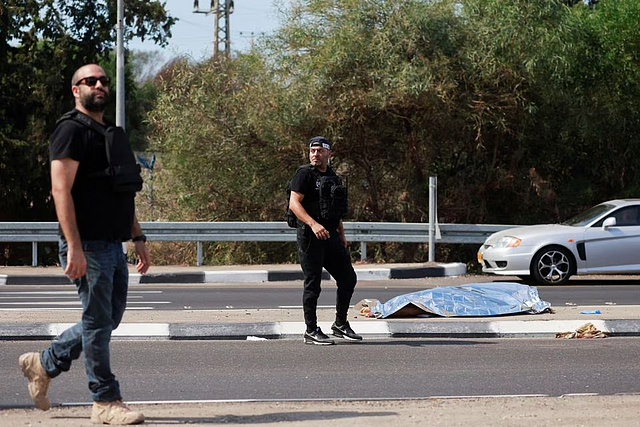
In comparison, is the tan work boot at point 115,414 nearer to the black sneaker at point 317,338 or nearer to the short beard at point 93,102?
the short beard at point 93,102

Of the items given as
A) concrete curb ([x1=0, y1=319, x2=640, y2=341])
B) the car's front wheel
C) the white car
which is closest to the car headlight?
the white car

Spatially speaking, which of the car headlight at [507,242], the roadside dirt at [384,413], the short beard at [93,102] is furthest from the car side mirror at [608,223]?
the short beard at [93,102]

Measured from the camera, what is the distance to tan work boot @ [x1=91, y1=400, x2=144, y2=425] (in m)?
5.71

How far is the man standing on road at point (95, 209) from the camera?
18.0 feet

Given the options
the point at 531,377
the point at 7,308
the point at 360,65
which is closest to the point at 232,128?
the point at 360,65

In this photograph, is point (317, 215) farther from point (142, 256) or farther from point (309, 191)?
point (142, 256)

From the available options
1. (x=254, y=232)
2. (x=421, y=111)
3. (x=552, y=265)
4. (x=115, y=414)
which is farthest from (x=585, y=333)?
(x=421, y=111)

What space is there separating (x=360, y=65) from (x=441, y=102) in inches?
67.7

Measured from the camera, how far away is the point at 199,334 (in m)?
9.41

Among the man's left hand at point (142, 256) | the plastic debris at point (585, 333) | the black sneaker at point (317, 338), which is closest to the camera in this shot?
the man's left hand at point (142, 256)

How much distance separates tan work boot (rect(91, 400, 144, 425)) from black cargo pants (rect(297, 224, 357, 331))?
125 inches

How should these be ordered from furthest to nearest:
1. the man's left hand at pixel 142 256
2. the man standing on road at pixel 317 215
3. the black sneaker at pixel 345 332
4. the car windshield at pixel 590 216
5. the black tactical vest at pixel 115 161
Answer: the car windshield at pixel 590 216, the black sneaker at pixel 345 332, the man standing on road at pixel 317 215, the man's left hand at pixel 142 256, the black tactical vest at pixel 115 161

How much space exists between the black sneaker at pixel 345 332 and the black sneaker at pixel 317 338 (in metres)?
0.17

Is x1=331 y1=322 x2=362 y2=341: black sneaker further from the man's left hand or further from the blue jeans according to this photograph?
the blue jeans
